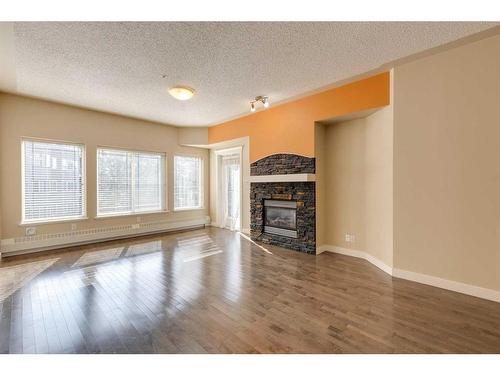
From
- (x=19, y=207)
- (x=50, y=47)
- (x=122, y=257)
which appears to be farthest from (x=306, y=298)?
(x=19, y=207)

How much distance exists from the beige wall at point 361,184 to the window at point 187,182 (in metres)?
Answer: 4.19

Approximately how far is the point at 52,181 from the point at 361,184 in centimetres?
608

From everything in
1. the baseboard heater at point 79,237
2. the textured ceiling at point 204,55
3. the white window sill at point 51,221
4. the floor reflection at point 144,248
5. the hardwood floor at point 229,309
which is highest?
the textured ceiling at point 204,55

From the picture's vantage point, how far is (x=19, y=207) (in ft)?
14.2

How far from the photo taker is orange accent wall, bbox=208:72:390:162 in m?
3.60

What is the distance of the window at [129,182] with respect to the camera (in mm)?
5410

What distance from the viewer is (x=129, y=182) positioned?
5.84 metres

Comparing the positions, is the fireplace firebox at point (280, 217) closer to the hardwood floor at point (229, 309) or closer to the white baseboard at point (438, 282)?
the hardwood floor at point (229, 309)

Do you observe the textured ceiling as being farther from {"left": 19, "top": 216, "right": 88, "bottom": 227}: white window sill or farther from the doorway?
the doorway

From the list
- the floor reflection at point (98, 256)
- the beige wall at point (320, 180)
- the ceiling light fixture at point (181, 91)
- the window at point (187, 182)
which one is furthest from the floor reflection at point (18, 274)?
the beige wall at point (320, 180)

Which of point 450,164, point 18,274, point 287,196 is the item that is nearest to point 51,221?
point 18,274

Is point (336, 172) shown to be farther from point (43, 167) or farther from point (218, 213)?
point (43, 167)

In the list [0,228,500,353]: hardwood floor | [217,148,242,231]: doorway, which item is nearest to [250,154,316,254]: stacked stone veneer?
[0,228,500,353]: hardwood floor

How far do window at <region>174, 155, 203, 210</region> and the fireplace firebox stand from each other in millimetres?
2871
